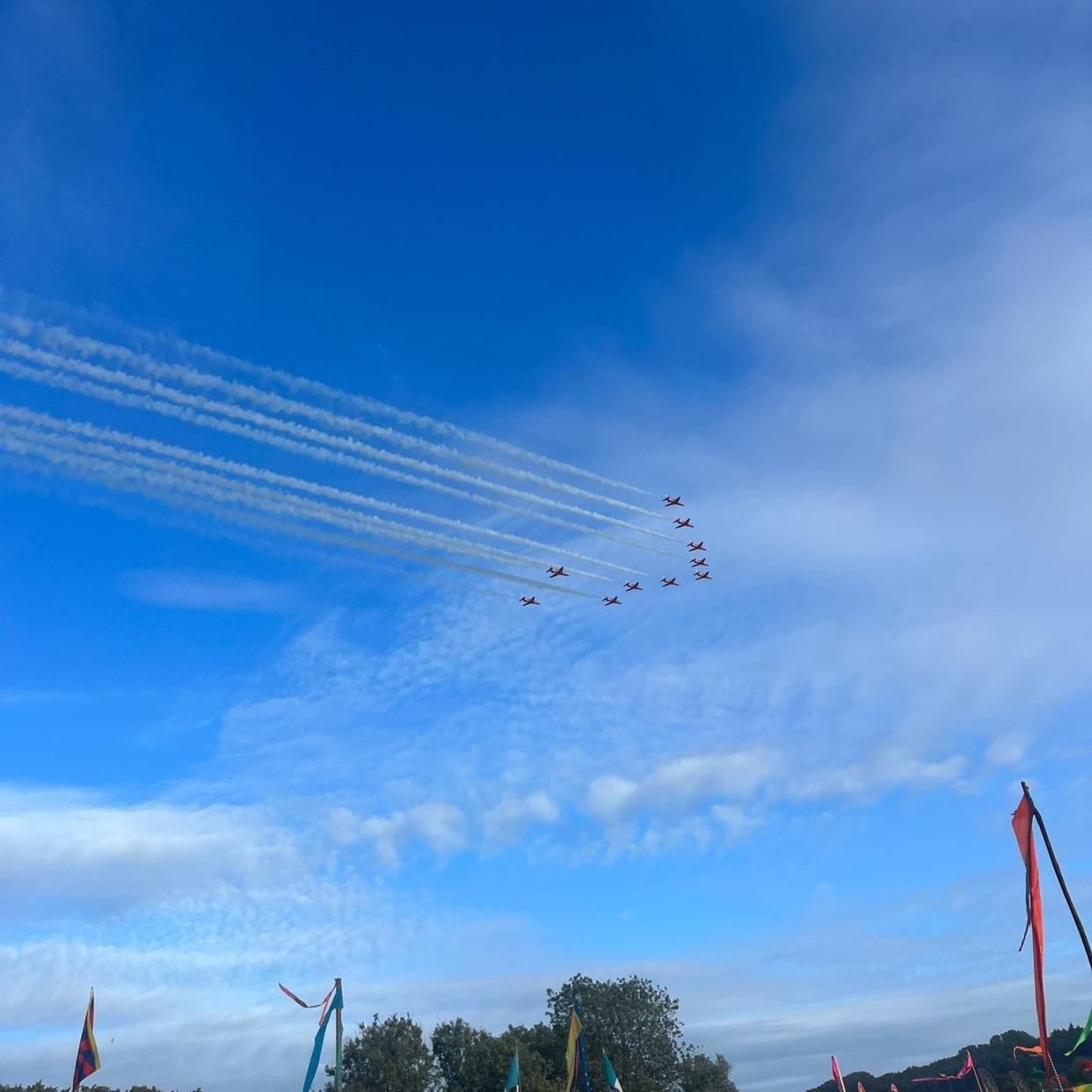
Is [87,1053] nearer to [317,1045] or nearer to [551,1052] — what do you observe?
[317,1045]

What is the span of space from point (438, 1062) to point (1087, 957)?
212ft

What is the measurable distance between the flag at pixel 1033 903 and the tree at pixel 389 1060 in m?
57.2

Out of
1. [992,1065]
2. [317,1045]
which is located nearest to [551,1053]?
[317,1045]

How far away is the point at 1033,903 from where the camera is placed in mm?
26594

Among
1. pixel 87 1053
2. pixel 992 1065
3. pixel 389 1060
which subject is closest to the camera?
pixel 87 1053

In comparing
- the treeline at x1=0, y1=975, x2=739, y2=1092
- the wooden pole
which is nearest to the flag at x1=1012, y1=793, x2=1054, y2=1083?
the wooden pole

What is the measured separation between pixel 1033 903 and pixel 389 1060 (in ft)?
197

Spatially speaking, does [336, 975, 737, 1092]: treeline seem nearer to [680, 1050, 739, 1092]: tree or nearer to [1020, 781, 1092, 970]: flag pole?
[680, 1050, 739, 1092]: tree

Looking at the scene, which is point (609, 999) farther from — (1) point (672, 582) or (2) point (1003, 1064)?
(2) point (1003, 1064)

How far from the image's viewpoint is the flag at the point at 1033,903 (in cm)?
2480

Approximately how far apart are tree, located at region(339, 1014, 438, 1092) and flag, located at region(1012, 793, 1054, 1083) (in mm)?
57205

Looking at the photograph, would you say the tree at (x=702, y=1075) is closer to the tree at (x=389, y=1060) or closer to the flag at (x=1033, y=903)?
the tree at (x=389, y=1060)

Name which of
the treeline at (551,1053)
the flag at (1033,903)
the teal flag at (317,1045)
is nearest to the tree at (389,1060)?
the treeline at (551,1053)

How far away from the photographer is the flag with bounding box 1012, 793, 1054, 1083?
2480 centimetres
